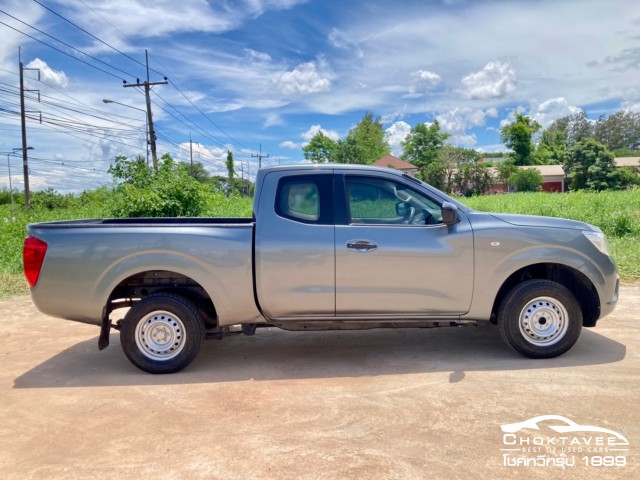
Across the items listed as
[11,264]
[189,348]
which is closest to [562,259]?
[189,348]

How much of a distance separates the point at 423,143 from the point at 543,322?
8408 cm

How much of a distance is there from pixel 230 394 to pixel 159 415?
610mm

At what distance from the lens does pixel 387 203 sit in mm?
4906

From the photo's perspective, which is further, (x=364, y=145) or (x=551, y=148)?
(x=551, y=148)

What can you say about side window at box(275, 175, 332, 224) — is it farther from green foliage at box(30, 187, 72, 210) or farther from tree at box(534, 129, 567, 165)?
tree at box(534, 129, 567, 165)

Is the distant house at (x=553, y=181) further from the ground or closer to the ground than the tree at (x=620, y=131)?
closer to the ground

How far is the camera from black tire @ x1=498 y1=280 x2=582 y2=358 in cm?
477

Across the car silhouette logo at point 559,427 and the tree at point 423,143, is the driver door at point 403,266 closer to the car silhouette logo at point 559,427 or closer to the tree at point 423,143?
the car silhouette logo at point 559,427

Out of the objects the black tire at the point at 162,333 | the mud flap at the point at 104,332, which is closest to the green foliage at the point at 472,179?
the black tire at the point at 162,333

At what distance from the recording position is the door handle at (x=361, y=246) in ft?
15.2

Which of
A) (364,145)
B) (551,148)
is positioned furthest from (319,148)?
(551,148)

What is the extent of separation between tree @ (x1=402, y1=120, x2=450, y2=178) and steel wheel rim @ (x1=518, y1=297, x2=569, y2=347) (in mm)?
80546

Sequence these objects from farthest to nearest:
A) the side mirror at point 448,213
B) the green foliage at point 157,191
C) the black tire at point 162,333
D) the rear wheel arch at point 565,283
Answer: the green foliage at point 157,191, the rear wheel arch at point 565,283, the black tire at point 162,333, the side mirror at point 448,213

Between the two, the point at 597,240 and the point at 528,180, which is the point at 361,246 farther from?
the point at 528,180
